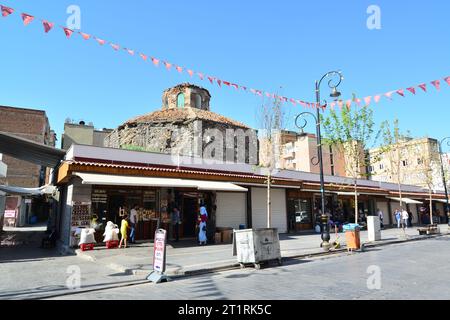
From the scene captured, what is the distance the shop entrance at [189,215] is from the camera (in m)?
17.8

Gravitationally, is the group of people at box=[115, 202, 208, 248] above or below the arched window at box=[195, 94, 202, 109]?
below

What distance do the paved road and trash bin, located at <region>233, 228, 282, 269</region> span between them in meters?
0.43

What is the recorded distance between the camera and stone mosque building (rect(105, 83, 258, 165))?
99.2 feet

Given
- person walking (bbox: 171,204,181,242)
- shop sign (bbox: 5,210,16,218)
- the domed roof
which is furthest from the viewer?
shop sign (bbox: 5,210,16,218)

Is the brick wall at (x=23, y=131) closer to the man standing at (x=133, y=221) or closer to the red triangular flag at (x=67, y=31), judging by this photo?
the man standing at (x=133, y=221)

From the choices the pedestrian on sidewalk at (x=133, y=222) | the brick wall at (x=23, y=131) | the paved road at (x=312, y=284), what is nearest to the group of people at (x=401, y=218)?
the paved road at (x=312, y=284)

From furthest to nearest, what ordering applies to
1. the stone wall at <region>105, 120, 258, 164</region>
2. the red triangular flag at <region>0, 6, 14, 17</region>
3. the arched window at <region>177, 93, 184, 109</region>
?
the arched window at <region>177, 93, 184, 109</region>
the stone wall at <region>105, 120, 258, 164</region>
the red triangular flag at <region>0, 6, 14, 17</region>

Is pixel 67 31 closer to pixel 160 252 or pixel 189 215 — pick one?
pixel 160 252

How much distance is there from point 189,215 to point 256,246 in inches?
340

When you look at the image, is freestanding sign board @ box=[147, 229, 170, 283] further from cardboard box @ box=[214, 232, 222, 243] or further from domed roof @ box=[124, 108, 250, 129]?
domed roof @ box=[124, 108, 250, 129]

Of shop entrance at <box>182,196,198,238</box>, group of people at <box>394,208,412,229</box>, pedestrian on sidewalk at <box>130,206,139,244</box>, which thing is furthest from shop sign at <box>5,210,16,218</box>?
group of people at <box>394,208,412,229</box>

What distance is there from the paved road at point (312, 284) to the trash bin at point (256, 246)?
43cm

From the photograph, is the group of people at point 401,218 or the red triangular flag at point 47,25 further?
the group of people at point 401,218
